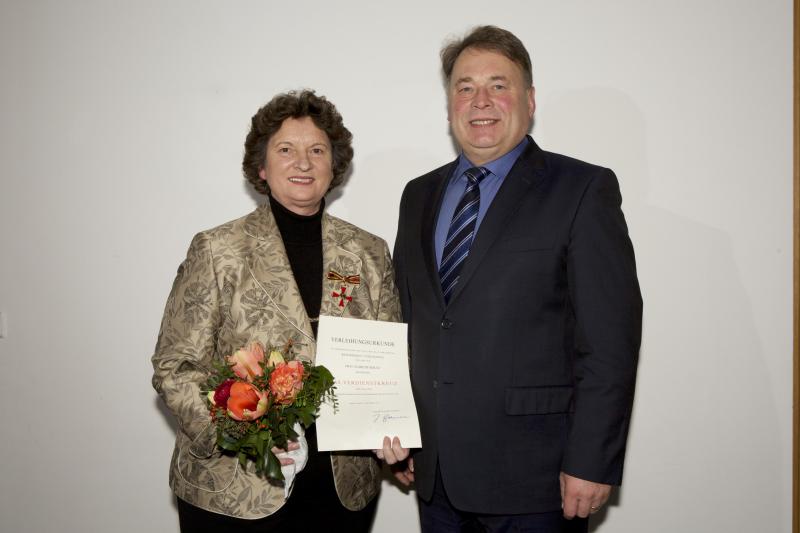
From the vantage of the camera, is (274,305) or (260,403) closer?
(260,403)

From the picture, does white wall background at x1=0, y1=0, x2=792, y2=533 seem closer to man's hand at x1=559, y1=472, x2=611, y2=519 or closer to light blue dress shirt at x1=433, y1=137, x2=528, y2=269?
light blue dress shirt at x1=433, y1=137, x2=528, y2=269

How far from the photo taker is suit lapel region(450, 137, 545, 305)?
1.91m

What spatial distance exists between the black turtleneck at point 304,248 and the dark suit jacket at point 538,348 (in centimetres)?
44

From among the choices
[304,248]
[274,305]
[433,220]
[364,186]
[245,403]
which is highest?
[364,186]

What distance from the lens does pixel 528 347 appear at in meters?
1.88

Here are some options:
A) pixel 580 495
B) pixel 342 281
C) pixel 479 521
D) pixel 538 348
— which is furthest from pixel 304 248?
pixel 580 495

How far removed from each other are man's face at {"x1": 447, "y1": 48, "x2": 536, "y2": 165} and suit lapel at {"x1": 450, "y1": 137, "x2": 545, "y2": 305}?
132mm

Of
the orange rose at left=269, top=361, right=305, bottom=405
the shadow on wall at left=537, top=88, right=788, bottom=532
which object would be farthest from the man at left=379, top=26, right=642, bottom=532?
the shadow on wall at left=537, top=88, right=788, bottom=532

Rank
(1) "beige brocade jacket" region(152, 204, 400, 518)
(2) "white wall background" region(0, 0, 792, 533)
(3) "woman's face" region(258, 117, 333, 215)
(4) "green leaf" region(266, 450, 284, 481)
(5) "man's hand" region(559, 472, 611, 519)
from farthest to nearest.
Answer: (2) "white wall background" region(0, 0, 792, 533)
(3) "woman's face" region(258, 117, 333, 215)
(1) "beige brocade jacket" region(152, 204, 400, 518)
(5) "man's hand" region(559, 472, 611, 519)
(4) "green leaf" region(266, 450, 284, 481)

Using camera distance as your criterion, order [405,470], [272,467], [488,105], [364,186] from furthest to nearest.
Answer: [364,186], [405,470], [488,105], [272,467]

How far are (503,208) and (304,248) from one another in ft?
2.34

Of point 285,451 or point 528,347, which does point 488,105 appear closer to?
point 528,347

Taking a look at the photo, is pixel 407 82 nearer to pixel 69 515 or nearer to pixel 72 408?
pixel 72 408

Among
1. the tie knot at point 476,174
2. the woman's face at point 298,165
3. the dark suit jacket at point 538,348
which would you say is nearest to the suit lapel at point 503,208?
the dark suit jacket at point 538,348
